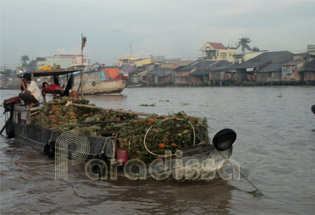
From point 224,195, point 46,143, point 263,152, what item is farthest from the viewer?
point 263,152

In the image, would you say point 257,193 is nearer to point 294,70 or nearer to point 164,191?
point 164,191

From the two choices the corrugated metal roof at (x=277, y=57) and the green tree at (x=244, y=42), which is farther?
the green tree at (x=244, y=42)

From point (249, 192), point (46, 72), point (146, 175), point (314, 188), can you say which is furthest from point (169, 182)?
point (46, 72)

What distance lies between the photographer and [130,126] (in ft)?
21.4

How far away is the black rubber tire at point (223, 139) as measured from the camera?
227 inches

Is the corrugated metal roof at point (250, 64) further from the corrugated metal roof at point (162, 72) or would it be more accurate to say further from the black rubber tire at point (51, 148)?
the black rubber tire at point (51, 148)

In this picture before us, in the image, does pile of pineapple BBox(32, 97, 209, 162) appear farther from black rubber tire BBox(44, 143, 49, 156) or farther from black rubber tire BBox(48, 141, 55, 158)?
black rubber tire BBox(44, 143, 49, 156)

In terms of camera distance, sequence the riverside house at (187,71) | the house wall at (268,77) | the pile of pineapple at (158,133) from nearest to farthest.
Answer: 1. the pile of pineapple at (158,133)
2. the house wall at (268,77)
3. the riverside house at (187,71)

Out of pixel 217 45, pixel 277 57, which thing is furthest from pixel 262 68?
pixel 217 45

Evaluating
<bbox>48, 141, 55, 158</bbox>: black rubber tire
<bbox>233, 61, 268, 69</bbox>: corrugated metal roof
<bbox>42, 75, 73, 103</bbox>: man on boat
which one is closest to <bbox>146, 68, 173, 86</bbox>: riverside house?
<bbox>233, 61, 268, 69</bbox>: corrugated metal roof

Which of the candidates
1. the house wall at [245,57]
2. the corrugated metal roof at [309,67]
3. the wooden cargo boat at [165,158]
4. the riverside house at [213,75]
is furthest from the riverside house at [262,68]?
the wooden cargo boat at [165,158]

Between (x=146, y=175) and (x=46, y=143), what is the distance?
11.2ft

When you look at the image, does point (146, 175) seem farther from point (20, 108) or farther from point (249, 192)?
point (20, 108)

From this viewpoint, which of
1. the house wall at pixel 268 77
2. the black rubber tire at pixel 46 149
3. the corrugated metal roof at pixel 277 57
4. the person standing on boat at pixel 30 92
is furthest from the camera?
the corrugated metal roof at pixel 277 57
